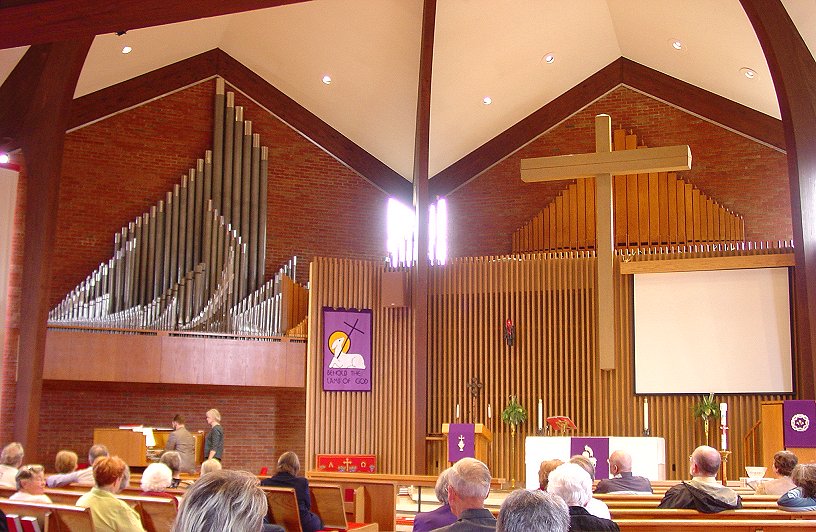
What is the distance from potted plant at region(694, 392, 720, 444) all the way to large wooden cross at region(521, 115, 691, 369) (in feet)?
3.70

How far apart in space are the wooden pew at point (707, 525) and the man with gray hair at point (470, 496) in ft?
2.75

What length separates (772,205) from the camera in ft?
44.4

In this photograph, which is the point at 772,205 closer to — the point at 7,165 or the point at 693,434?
the point at 693,434

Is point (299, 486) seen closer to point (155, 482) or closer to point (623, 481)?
point (155, 482)

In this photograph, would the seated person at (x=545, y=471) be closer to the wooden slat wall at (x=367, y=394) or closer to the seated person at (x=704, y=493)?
the seated person at (x=704, y=493)

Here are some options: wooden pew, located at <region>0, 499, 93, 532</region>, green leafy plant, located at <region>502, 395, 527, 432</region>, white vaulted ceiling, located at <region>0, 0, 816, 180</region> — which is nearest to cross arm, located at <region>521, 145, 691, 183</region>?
white vaulted ceiling, located at <region>0, 0, 816, 180</region>

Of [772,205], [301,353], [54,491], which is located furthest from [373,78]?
[54,491]

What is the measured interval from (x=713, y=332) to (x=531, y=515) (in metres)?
9.94

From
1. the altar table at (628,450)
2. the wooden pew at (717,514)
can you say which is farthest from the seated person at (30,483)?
the altar table at (628,450)

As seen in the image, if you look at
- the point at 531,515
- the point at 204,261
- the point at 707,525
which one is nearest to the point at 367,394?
the point at 204,261

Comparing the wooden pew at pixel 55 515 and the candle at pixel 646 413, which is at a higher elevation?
the candle at pixel 646 413

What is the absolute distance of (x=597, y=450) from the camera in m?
10.5

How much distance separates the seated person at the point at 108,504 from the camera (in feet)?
15.6

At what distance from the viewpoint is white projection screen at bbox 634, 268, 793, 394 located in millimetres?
11523
